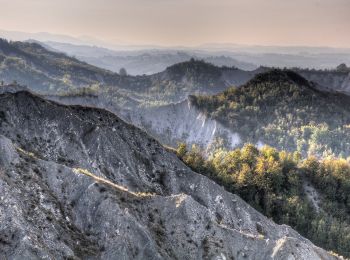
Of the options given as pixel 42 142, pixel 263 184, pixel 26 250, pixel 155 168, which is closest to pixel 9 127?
pixel 42 142

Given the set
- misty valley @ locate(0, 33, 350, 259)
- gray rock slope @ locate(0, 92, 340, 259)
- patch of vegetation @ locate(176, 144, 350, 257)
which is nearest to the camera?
gray rock slope @ locate(0, 92, 340, 259)

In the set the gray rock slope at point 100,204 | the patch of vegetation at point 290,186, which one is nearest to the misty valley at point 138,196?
the gray rock slope at point 100,204

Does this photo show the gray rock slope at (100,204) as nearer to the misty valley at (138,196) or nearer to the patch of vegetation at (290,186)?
the misty valley at (138,196)

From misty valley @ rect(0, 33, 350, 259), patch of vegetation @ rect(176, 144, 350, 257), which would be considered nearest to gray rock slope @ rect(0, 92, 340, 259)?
misty valley @ rect(0, 33, 350, 259)

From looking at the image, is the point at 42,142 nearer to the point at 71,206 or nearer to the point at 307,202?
the point at 71,206

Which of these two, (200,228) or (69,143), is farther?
(69,143)

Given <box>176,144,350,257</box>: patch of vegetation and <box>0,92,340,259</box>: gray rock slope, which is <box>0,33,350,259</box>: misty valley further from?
<box>176,144,350,257</box>: patch of vegetation

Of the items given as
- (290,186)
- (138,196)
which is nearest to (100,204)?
(138,196)

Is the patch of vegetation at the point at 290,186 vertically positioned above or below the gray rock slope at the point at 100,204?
below
